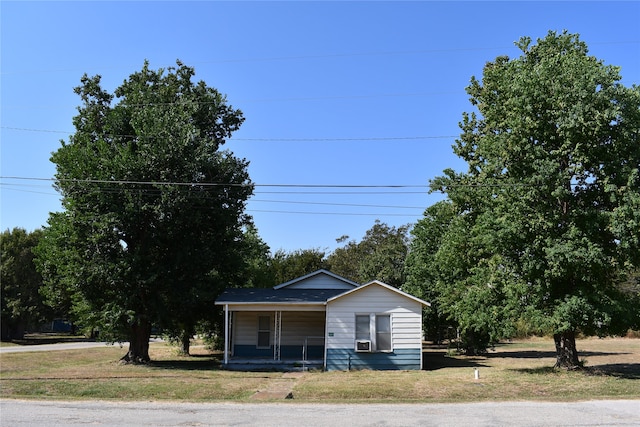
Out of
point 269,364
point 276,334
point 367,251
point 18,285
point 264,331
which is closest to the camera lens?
point 269,364

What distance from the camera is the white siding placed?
854 inches

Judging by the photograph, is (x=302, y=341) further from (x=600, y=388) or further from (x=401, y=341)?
(x=600, y=388)

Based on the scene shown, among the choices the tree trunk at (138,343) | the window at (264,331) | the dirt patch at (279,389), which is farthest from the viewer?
the window at (264,331)

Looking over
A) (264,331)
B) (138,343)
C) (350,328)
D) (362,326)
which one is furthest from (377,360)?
(138,343)

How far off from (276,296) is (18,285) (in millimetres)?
34655

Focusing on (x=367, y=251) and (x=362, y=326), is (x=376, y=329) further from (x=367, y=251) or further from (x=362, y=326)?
(x=367, y=251)

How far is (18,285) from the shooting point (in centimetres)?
4784

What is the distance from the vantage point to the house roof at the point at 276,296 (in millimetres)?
22734

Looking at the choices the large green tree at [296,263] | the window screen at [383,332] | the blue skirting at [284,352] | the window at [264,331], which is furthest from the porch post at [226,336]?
the large green tree at [296,263]

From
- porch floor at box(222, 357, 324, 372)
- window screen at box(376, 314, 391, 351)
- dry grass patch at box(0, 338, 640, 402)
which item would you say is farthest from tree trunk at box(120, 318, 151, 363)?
window screen at box(376, 314, 391, 351)

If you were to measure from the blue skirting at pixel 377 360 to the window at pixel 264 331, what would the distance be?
4.69 metres

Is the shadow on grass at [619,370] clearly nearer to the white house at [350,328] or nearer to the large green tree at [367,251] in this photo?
the white house at [350,328]

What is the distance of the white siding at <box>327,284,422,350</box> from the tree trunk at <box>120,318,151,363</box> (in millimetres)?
8781

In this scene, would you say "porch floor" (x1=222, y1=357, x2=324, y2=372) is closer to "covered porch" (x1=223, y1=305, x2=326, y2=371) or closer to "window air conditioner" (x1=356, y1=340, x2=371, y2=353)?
"covered porch" (x1=223, y1=305, x2=326, y2=371)
